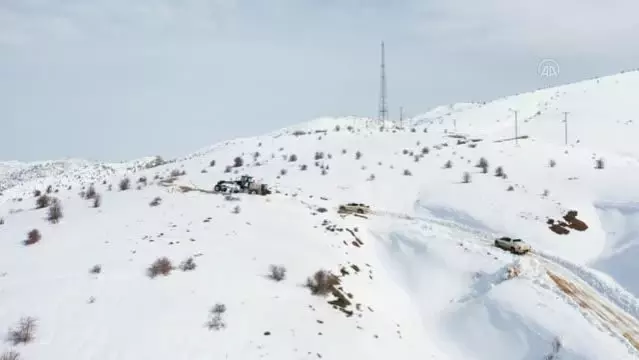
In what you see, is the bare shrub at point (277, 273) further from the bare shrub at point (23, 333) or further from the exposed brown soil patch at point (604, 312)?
the exposed brown soil patch at point (604, 312)

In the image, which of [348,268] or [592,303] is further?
→ [348,268]

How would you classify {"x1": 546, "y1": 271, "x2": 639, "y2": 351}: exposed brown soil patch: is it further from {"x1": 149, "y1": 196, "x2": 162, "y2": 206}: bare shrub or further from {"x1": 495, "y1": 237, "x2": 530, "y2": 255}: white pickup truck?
{"x1": 149, "y1": 196, "x2": 162, "y2": 206}: bare shrub

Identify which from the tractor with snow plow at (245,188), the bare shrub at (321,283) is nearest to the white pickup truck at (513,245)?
the bare shrub at (321,283)

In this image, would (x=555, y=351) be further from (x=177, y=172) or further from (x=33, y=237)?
(x=177, y=172)

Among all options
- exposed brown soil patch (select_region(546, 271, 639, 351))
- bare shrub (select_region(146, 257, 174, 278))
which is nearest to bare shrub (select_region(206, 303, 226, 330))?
bare shrub (select_region(146, 257, 174, 278))

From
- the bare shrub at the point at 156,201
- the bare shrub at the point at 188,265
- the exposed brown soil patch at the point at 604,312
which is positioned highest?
the bare shrub at the point at 156,201

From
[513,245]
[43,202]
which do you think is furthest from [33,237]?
[513,245]
